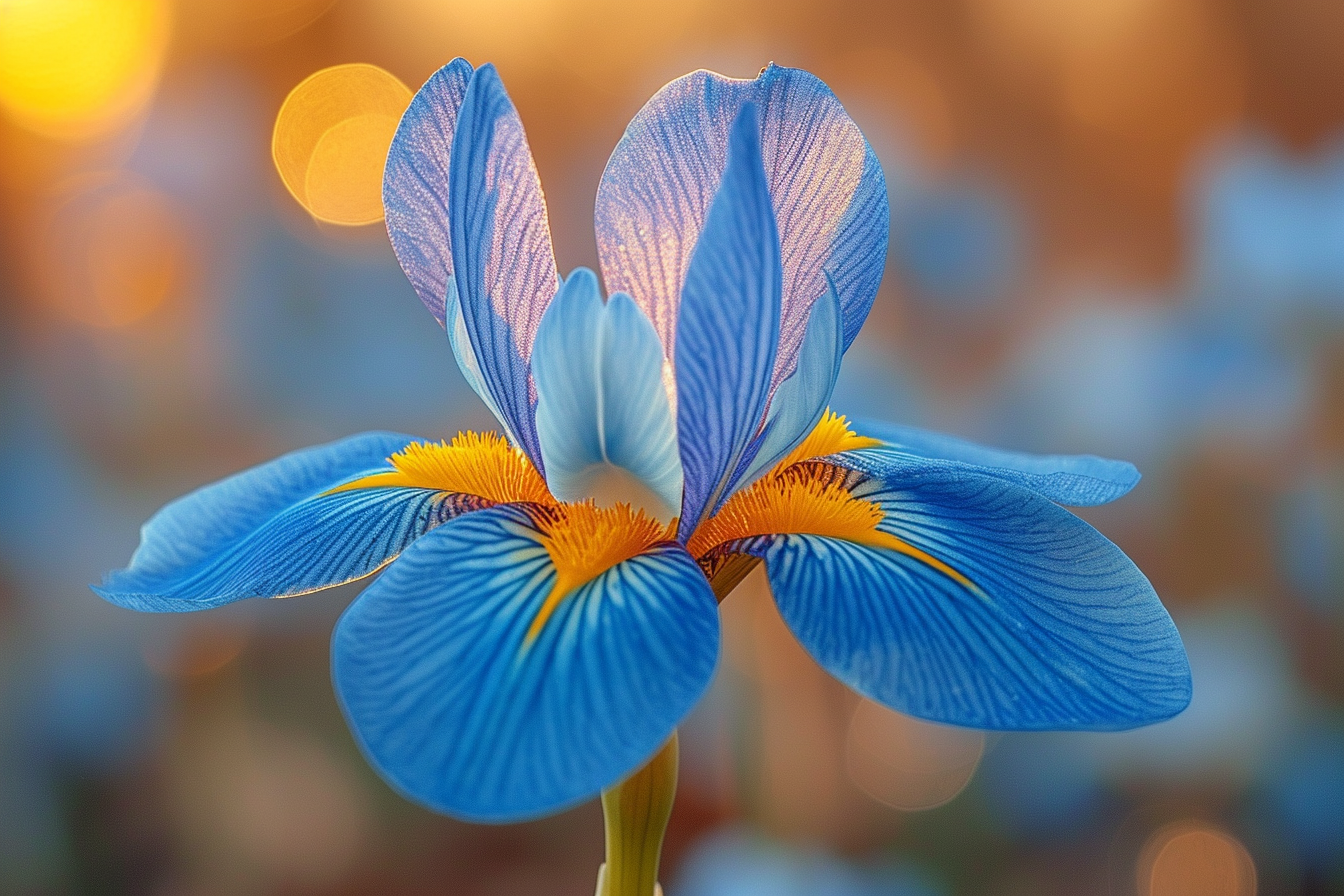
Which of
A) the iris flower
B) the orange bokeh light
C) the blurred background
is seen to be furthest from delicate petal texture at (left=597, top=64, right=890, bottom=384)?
the orange bokeh light

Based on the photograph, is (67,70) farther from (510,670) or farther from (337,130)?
(510,670)

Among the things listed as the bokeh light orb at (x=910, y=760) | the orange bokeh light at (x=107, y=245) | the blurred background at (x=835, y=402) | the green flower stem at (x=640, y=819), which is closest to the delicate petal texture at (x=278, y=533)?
the green flower stem at (x=640, y=819)

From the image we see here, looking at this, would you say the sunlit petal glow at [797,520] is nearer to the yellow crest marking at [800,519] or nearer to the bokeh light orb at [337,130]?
the yellow crest marking at [800,519]

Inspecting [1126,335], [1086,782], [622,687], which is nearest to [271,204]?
[1126,335]

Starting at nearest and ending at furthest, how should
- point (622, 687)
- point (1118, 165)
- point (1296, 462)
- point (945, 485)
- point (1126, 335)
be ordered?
point (622, 687) < point (945, 485) < point (1296, 462) < point (1126, 335) < point (1118, 165)

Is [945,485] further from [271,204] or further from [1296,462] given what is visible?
[271,204]

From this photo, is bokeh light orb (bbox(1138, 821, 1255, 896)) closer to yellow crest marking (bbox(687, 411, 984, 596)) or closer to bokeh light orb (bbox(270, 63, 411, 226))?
yellow crest marking (bbox(687, 411, 984, 596))

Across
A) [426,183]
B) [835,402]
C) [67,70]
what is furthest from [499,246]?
[67,70]
